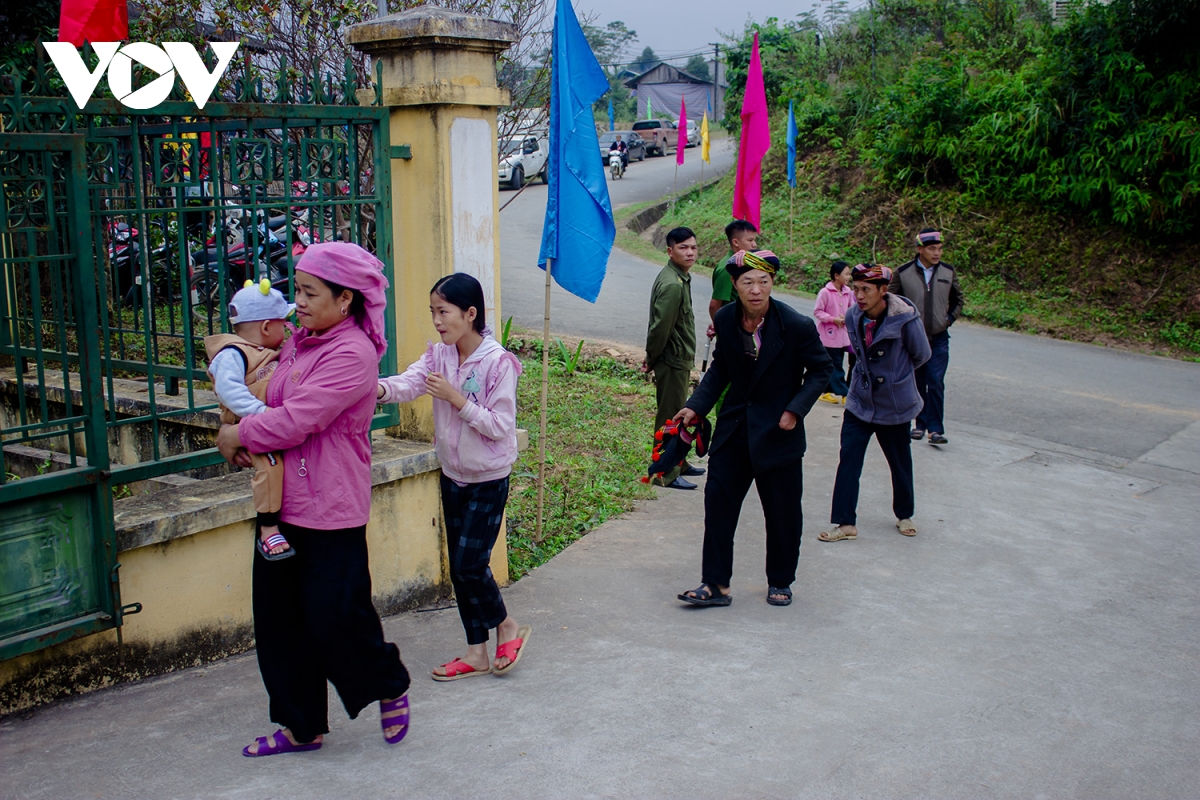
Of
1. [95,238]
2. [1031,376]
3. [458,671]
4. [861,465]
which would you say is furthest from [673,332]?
[1031,376]

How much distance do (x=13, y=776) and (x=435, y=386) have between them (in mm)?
1818

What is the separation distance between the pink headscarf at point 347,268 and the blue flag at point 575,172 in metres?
2.03

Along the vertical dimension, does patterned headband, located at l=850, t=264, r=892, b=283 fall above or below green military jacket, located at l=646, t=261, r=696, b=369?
above

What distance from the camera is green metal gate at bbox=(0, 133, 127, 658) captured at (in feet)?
10.9

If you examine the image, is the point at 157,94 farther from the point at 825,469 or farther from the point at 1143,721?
the point at 825,469

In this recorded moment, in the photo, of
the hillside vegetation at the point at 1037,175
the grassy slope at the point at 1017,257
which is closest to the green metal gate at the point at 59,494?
the grassy slope at the point at 1017,257

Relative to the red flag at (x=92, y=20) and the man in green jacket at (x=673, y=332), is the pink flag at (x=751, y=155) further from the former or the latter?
the red flag at (x=92, y=20)

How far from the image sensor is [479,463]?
3775mm

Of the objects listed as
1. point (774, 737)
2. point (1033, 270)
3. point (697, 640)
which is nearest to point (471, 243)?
point (697, 640)

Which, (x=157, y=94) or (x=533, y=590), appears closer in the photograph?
(x=157, y=94)

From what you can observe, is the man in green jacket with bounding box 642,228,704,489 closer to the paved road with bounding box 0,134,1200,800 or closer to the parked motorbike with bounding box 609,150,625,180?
the paved road with bounding box 0,134,1200,800

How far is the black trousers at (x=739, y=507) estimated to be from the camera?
479 centimetres

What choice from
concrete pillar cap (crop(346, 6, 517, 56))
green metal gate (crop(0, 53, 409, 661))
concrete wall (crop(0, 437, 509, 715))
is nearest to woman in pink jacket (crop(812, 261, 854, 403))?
concrete pillar cap (crop(346, 6, 517, 56))

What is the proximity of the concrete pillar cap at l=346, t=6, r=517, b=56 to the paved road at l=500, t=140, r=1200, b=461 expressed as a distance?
5819mm
